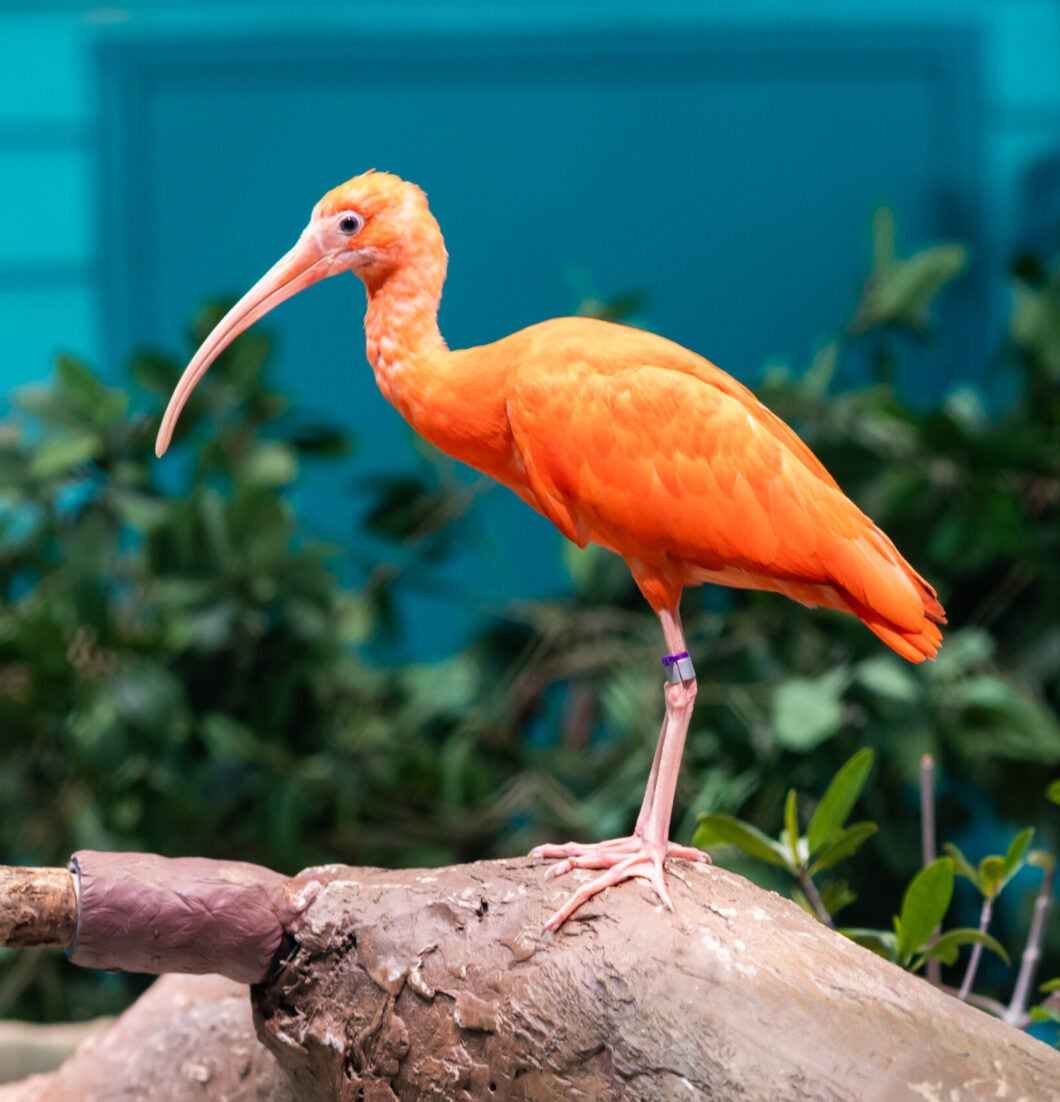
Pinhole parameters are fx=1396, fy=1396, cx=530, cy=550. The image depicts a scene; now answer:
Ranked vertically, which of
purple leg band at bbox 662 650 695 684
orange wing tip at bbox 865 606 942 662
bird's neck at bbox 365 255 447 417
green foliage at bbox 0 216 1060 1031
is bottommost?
green foliage at bbox 0 216 1060 1031

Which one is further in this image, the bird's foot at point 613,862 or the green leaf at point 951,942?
the green leaf at point 951,942

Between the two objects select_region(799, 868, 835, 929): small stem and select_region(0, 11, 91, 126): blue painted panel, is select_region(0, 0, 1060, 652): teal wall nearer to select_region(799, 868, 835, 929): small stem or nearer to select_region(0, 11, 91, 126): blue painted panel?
select_region(0, 11, 91, 126): blue painted panel

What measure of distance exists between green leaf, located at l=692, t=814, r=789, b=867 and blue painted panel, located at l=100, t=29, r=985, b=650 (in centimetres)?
215

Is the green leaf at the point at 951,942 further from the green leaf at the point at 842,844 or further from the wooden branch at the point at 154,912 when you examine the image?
the wooden branch at the point at 154,912

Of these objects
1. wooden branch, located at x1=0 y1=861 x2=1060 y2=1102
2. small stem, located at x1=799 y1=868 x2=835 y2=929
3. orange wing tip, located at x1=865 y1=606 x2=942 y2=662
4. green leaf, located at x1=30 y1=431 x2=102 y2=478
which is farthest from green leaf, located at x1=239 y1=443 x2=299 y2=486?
orange wing tip, located at x1=865 y1=606 x2=942 y2=662

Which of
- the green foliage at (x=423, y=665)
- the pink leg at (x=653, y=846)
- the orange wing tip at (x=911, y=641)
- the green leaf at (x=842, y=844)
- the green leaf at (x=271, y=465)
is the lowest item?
the green foliage at (x=423, y=665)

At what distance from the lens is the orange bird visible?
2.01 metres

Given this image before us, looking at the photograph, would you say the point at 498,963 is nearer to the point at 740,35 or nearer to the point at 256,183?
the point at 256,183

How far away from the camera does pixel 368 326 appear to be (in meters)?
2.15

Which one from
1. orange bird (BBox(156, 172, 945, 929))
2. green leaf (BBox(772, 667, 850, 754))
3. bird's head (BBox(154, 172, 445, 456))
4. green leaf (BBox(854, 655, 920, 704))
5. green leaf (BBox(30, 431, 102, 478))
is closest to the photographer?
orange bird (BBox(156, 172, 945, 929))

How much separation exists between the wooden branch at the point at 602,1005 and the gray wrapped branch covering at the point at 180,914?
1.8 inches

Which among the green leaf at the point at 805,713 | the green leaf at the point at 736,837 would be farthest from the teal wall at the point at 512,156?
the green leaf at the point at 736,837

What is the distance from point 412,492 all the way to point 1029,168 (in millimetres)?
2399

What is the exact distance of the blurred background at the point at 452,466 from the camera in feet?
11.9
